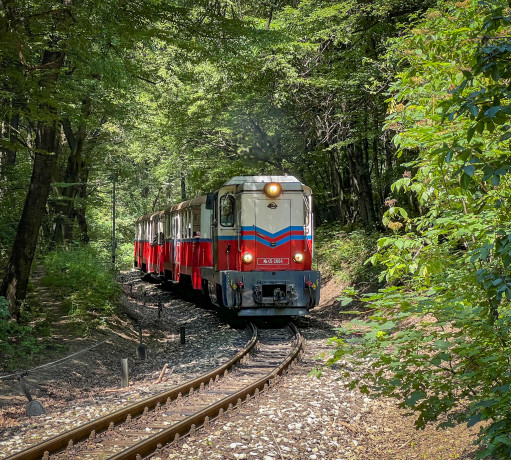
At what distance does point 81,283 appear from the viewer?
15.9 m

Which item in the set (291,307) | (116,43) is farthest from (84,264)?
(116,43)

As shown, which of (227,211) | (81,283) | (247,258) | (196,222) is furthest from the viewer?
(196,222)

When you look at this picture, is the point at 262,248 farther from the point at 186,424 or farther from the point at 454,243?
the point at 454,243

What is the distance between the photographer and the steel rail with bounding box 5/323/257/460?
18.2ft

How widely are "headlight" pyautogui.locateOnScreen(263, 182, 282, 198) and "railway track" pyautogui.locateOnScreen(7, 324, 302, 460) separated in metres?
4.48

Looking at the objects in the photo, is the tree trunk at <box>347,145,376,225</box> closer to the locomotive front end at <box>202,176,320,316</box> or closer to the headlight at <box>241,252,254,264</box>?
the locomotive front end at <box>202,176,320,316</box>

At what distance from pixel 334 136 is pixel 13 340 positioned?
11.9 meters

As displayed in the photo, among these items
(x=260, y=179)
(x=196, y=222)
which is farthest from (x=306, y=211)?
(x=196, y=222)

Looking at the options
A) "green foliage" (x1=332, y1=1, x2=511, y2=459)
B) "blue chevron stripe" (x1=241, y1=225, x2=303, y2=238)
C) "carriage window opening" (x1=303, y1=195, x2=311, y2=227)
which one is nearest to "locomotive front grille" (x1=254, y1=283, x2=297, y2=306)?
"blue chevron stripe" (x1=241, y1=225, x2=303, y2=238)

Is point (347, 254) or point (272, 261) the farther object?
point (347, 254)

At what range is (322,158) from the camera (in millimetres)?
26828

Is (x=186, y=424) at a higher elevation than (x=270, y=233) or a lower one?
lower

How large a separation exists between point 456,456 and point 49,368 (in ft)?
23.7

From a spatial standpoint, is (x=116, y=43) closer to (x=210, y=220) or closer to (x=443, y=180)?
(x=210, y=220)
